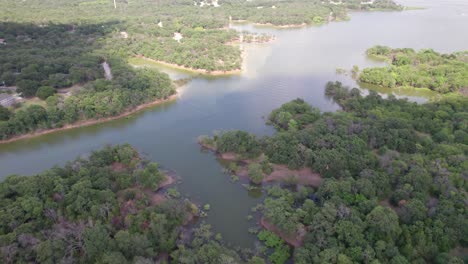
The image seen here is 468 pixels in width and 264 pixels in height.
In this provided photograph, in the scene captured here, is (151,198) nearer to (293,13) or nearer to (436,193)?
(436,193)

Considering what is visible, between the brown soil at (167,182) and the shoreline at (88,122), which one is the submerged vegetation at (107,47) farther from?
the brown soil at (167,182)

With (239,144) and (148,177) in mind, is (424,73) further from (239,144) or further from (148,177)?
(148,177)

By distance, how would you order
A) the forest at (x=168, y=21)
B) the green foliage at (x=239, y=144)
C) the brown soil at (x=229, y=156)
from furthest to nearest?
the forest at (x=168, y=21)
the brown soil at (x=229, y=156)
the green foliage at (x=239, y=144)

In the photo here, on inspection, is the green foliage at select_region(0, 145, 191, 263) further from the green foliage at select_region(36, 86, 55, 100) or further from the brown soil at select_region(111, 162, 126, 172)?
the green foliage at select_region(36, 86, 55, 100)

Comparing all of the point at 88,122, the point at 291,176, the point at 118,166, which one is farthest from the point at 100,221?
the point at 88,122

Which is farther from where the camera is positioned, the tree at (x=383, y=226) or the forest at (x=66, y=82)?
the forest at (x=66, y=82)

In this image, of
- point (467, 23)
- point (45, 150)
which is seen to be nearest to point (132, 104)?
point (45, 150)

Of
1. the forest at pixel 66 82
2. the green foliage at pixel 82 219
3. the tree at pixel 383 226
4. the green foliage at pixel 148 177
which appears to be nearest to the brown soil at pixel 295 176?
the tree at pixel 383 226
